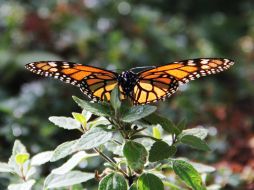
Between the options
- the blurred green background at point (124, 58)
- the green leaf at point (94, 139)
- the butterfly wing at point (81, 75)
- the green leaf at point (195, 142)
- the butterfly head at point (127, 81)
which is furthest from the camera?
the blurred green background at point (124, 58)

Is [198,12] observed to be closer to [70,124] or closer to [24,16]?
[24,16]

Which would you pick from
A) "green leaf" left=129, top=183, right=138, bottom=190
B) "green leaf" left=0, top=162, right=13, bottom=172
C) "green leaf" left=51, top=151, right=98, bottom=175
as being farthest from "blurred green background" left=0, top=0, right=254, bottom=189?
"green leaf" left=129, top=183, right=138, bottom=190

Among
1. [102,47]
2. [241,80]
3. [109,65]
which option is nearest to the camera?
[109,65]

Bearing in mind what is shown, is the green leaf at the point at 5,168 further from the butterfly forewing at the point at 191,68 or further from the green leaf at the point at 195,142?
the butterfly forewing at the point at 191,68

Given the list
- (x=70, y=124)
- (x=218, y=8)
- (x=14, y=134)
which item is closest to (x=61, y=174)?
(x=70, y=124)

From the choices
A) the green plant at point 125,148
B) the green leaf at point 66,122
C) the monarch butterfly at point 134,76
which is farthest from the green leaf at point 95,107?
the monarch butterfly at point 134,76

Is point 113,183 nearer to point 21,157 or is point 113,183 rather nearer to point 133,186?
point 133,186
